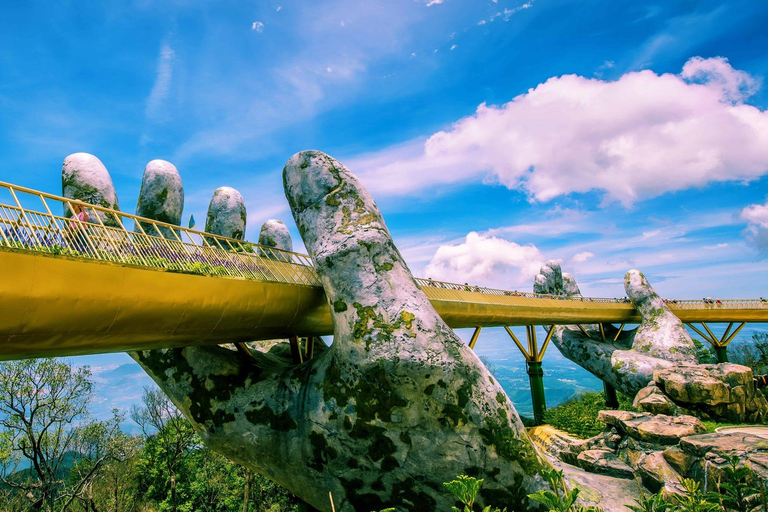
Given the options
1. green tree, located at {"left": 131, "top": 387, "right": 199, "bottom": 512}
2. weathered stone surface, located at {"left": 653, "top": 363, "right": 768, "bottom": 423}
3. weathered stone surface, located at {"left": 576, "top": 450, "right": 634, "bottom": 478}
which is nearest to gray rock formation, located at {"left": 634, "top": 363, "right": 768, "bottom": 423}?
weathered stone surface, located at {"left": 653, "top": 363, "right": 768, "bottom": 423}

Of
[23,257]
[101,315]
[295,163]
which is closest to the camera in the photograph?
[23,257]

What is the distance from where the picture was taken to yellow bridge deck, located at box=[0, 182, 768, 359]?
5.94 metres

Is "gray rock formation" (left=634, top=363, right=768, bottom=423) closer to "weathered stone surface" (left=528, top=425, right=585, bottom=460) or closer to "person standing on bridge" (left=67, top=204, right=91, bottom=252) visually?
"weathered stone surface" (left=528, top=425, right=585, bottom=460)

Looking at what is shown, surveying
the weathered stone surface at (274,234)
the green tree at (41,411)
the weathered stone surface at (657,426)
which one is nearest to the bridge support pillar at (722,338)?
the weathered stone surface at (657,426)

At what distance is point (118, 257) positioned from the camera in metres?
7.02

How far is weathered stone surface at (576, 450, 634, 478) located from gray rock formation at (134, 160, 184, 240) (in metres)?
14.1

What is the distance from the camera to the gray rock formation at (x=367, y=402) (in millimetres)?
8188

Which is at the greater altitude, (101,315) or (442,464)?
(101,315)

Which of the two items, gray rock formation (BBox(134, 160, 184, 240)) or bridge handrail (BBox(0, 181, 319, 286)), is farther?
gray rock formation (BBox(134, 160, 184, 240))

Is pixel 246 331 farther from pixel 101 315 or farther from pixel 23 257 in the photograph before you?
pixel 23 257

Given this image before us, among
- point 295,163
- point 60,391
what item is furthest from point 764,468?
point 60,391

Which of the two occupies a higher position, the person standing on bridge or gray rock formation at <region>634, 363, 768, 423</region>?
the person standing on bridge

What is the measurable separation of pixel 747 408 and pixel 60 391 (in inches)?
1240

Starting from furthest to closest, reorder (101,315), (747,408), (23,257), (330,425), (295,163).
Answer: (747,408) → (295,163) → (330,425) → (101,315) → (23,257)
